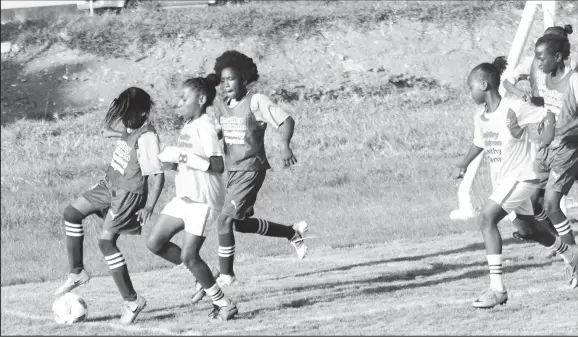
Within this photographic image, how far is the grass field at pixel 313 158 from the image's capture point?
8.67 metres

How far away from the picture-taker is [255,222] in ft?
33.0

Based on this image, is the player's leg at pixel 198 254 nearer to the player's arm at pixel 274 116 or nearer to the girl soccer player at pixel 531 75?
the player's arm at pixel 274 116

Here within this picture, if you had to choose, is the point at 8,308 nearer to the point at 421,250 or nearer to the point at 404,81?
the point at 421,250

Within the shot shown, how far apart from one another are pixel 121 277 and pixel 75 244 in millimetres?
1093

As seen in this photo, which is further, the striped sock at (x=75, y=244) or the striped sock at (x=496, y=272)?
the striped sock at (x=75, y=244)

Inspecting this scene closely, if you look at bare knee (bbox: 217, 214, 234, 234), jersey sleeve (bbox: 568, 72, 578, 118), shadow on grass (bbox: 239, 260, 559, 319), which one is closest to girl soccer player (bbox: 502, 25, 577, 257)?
jersey sleeve (bbox: 568, 72, 578, 118)

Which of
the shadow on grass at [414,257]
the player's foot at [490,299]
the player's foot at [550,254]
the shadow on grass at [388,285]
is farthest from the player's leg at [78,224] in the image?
the player's foot at [550,254]

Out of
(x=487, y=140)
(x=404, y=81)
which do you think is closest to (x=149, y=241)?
(x=487, y=140)

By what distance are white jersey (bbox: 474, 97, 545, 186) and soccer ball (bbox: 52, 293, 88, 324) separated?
302 centimetres

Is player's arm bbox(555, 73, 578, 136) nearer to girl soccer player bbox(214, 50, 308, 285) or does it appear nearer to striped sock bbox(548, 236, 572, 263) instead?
striped sock bbox(548, 236, 572, 263)

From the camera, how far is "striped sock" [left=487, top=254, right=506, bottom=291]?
8.27 metres

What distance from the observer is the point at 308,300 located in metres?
8.92

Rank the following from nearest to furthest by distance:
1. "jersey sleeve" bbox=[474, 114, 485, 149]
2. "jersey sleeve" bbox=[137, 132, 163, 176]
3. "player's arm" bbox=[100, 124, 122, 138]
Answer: "jersey sleeve" bbox=[137, 132, 163, 176] < "jersey sleeve" bbox=[474, 114, 485, 149] < "player's arm" bbox=[100, 124, 122, 138]

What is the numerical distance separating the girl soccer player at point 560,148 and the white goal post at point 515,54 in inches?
135
